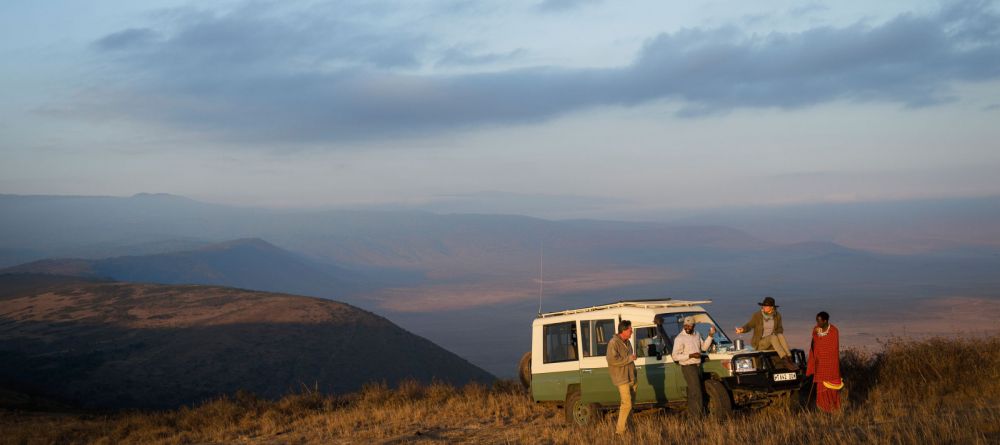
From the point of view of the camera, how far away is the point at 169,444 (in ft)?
55.4

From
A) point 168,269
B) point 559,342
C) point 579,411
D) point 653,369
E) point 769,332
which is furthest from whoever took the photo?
point 168,269

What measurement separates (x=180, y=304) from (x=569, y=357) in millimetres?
58442

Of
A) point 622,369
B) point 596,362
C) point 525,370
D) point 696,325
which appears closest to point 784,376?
point 696,325

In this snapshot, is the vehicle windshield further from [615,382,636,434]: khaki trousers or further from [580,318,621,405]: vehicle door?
[615,382,636,434]: khaki trousers

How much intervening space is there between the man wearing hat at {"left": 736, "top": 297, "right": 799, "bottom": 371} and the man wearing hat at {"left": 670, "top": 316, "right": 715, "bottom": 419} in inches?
29.4

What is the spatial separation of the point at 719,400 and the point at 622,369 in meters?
1.52

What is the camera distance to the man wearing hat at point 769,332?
536 inches

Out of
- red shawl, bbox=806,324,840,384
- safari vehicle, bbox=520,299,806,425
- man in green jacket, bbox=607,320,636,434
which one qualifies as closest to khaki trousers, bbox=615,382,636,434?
man in green jacket, bbox=607,320,636,434

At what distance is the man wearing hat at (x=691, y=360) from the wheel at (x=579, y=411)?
1.65m

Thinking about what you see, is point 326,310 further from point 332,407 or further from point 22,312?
point 332,407

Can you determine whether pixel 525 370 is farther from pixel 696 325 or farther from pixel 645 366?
pixel 696 325

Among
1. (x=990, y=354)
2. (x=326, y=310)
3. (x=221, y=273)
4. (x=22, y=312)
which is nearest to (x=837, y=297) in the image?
(x=326, y=310)

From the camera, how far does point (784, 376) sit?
1331cm

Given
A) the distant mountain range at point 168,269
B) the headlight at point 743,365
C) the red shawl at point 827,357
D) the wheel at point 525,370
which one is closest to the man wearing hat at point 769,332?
the red shawl at point 827,357
